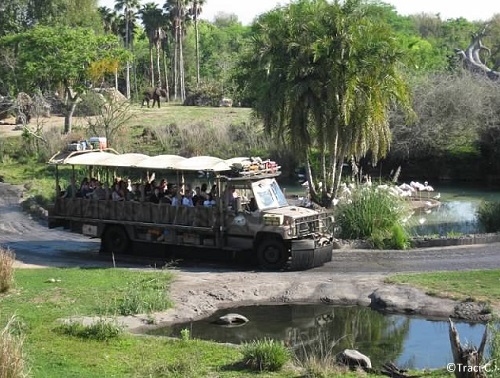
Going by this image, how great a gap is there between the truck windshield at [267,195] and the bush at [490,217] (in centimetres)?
970

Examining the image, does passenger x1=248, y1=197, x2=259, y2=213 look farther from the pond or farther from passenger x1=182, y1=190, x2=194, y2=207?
the pond

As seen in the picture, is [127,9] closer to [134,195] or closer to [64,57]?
[64,57]

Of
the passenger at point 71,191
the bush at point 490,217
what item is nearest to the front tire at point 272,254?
the passenger at point 71,191

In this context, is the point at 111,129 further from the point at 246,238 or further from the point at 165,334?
the point at 165,334

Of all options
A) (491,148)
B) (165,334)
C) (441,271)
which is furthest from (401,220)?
(491,148)

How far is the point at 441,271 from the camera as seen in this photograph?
21.6 meters

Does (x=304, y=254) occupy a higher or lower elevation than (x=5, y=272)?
lower

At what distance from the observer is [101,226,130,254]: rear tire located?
24750mm

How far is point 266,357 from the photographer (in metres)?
13.0

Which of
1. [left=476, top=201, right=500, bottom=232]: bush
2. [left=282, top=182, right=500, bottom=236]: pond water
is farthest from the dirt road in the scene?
[left=282, top=182, right=500, bottom=236]: pond water

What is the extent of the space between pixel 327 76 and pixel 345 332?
533 inches

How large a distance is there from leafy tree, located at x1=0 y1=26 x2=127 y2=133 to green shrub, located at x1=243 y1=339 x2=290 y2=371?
4089cm

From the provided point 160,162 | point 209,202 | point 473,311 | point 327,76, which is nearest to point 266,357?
point 473,311

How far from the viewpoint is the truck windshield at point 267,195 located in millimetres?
22453
